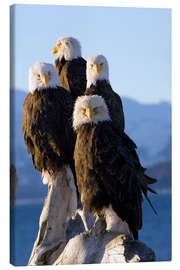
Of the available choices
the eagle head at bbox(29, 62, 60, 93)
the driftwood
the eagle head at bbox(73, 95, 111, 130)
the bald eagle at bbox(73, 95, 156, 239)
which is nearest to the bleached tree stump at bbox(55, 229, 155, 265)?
the driftwood

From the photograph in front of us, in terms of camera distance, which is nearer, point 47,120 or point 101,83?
point 47,120

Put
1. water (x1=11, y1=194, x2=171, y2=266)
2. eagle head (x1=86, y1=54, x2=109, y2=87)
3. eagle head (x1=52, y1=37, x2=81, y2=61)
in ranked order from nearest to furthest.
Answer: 1. water (x1=11, y1=194, x2=171, y2=266)
2. eagle head (x1=86, y1=54, x2=109, y2=87)
3. eagle head (x1=52, y1=37, x2=81, y2=61)

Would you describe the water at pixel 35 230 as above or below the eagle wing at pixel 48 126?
below

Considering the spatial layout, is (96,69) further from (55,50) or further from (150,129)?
(150,129)

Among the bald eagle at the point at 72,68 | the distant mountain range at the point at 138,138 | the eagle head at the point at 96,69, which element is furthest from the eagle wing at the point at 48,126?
the bald eagle at the point at 72,68

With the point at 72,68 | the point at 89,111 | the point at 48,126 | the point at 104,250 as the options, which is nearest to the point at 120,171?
the point at 89,111

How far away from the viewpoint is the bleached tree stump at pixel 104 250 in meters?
9.89

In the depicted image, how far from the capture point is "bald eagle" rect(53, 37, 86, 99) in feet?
38.4

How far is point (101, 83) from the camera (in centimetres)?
1114

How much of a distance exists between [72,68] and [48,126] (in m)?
1.38

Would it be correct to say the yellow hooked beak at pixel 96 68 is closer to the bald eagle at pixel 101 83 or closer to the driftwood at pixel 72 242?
the bald eagle at pixel 101 83

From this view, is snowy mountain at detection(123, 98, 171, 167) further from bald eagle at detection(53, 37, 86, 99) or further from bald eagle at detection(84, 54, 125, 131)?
bald eagle at detection(53, 37, 86, 99)

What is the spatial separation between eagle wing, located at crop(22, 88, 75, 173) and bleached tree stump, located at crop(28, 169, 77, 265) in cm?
37

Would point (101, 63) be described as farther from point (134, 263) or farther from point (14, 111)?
point (134, 263)
